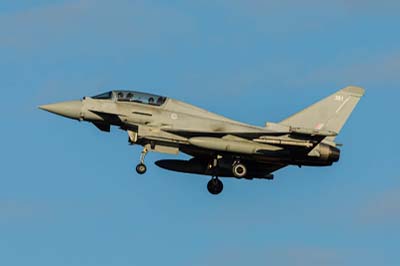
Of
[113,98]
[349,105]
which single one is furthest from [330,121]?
[113,98]

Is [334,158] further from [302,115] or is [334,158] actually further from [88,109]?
[88,109]

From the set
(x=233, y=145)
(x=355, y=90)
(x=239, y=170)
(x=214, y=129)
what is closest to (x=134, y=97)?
(x=214, y=129)

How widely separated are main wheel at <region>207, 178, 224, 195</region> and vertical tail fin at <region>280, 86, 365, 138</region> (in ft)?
11.2

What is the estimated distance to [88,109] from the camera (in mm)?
42219

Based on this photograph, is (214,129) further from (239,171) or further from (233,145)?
(239,171)

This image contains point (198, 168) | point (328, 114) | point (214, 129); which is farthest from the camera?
point (198, 168)

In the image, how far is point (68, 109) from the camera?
42312 millimetres

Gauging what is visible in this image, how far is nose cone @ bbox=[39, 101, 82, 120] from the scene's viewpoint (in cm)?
4225

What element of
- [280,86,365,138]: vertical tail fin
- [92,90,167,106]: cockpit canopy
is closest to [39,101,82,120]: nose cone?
[92,90,167,106]: cockpit canopy

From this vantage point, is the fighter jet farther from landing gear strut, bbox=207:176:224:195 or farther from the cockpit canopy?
landing gear strut, bbox=207:176:224:195

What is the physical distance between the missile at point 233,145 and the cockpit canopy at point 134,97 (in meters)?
2.17

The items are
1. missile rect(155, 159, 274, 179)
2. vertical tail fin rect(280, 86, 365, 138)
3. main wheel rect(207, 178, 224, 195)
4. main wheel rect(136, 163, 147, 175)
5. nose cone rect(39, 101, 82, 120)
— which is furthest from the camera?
main wheel rect(207, 178, 224, 195)

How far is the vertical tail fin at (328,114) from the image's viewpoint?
43.5 meters

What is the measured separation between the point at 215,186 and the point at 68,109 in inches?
258
